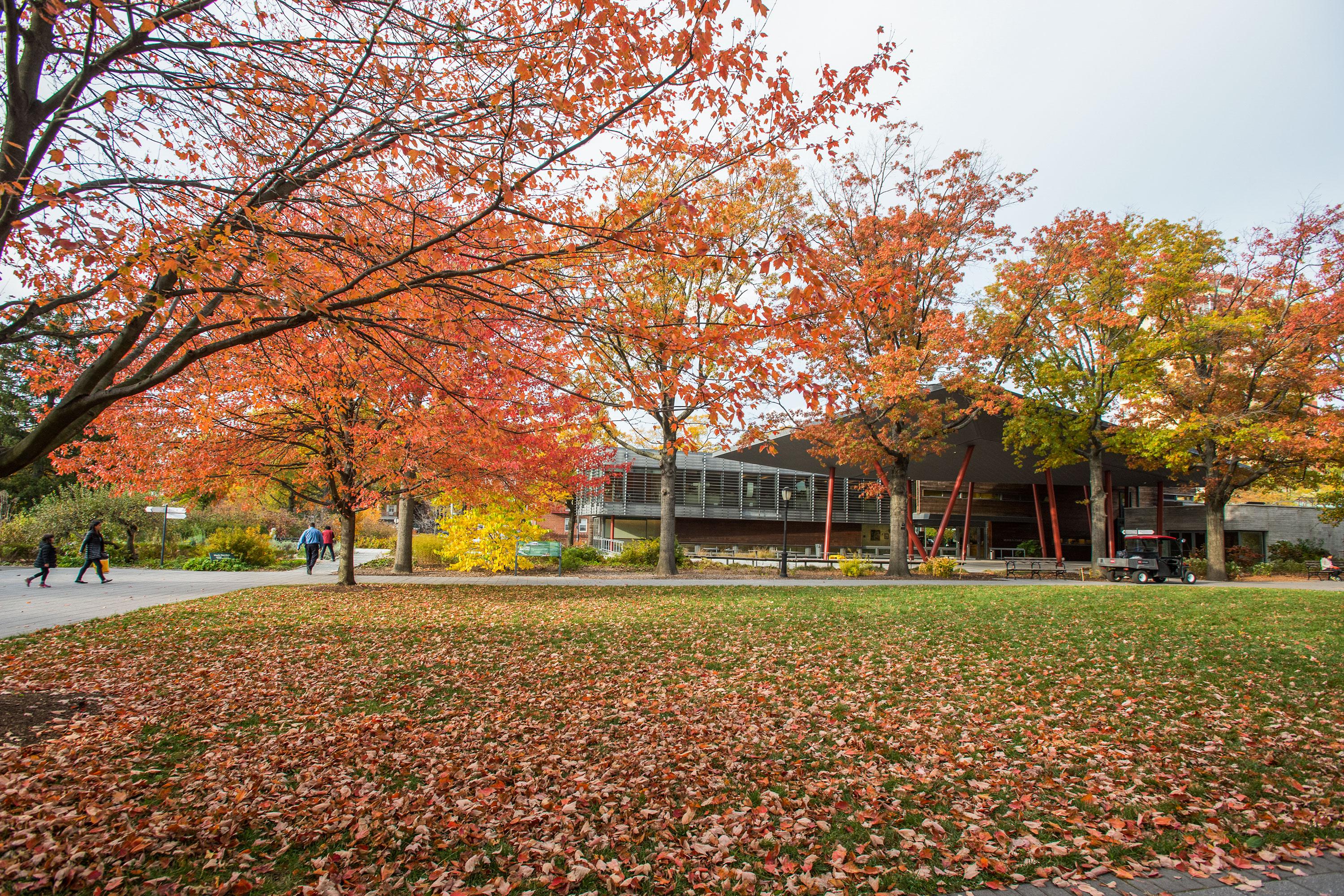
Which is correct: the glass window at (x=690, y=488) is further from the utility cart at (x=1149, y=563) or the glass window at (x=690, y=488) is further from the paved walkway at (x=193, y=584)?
the utility cart at (x=1149, y=563)

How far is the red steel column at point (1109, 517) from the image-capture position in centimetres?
2700

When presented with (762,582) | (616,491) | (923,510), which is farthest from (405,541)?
(923,510)

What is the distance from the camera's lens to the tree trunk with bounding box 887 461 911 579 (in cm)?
2236

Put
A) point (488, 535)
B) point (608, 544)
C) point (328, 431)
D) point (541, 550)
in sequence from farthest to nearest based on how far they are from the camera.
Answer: point (608, 544) < point (541, 550) < point (488, 535) < point (328, 431)

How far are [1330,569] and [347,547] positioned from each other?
32.5m

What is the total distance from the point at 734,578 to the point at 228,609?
1378 centimetres

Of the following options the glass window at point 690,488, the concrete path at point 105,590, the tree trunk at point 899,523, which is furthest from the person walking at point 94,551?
the glass window at point 690,488

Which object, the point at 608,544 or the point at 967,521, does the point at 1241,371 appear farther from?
the point at 608,544

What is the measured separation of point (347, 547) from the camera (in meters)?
15.8

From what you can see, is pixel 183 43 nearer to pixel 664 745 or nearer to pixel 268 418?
pixel 664 745

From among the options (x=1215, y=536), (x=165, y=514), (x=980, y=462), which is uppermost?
(x=980, y=462)

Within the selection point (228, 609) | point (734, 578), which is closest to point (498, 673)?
point (228, 609)

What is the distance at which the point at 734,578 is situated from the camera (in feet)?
70.4

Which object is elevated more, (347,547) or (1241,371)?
(1241,371)
